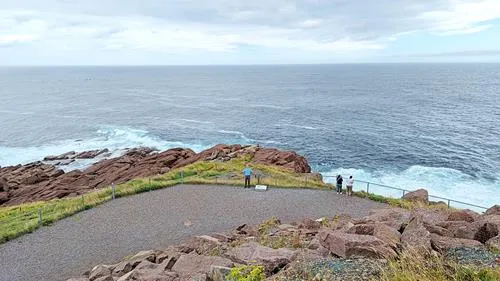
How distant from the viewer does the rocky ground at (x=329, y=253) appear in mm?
9656

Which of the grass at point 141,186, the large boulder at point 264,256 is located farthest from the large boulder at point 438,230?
the grass at point 141,186

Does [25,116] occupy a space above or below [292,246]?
below

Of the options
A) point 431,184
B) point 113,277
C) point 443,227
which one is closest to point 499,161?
point 431,184

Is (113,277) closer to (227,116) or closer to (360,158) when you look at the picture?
(360,158)

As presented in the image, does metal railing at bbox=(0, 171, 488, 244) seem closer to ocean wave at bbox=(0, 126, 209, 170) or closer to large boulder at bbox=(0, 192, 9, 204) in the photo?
large boulder at bbox=(0, 192, 9, 204)

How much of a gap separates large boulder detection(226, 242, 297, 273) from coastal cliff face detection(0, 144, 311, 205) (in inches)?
1072

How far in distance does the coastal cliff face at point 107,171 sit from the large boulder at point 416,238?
26730 mm

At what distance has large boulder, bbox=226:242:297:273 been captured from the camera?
1080cm

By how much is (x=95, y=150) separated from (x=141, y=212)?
132ft

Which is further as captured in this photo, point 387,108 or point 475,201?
point 387,108

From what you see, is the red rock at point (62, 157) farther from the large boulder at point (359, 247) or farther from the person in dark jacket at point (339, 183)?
the large boulder at point (359, 247)

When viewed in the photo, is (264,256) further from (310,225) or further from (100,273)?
(310,225)

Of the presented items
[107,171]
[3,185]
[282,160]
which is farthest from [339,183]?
[3,185]

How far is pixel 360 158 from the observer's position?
53.3 meters
